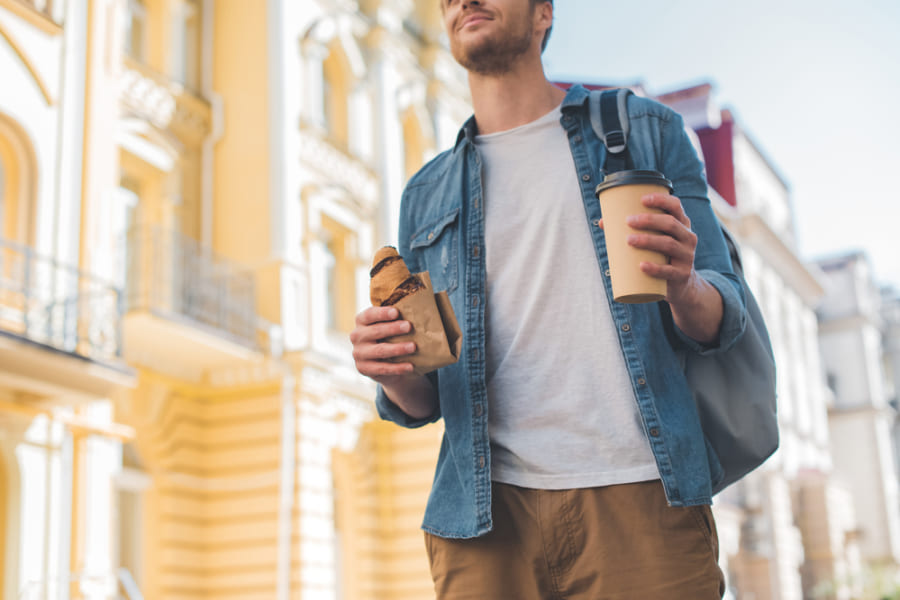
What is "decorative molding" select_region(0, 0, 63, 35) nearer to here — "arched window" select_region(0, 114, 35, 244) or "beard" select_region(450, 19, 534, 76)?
"arched window" select_region(0, 114, 35, 244)

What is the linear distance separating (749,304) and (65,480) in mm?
9091

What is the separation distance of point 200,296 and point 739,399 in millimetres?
12073

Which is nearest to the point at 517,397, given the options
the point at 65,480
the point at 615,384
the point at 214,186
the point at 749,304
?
the point at 615,384

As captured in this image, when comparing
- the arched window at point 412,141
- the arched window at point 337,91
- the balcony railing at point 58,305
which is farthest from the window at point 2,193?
the arched window at point 412,141

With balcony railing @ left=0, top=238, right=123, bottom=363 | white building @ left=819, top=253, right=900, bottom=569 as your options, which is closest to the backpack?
balcony railing @ left=0, top=238, right=123, bottom=363

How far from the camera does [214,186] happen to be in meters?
14.9

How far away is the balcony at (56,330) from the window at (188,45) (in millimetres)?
5560

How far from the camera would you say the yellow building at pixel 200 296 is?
9812mm

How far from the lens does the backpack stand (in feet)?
6.47

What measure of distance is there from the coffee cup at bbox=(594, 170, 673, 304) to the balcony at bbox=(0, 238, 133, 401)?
308 inches

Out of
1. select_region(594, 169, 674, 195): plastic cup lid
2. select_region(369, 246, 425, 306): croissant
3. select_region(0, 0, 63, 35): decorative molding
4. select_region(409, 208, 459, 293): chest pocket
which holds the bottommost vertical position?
select_region(369, 246, 425, 306): croissant

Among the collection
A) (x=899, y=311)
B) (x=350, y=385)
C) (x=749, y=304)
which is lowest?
(x=749, y=304)

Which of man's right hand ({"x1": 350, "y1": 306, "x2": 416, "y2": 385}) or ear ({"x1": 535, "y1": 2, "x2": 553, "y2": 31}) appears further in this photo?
ear ({"x1": 535, "y1": 2, "x2": 553, "y2": 31})

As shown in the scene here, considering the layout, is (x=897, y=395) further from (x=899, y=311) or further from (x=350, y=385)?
(x=350, y=385)
